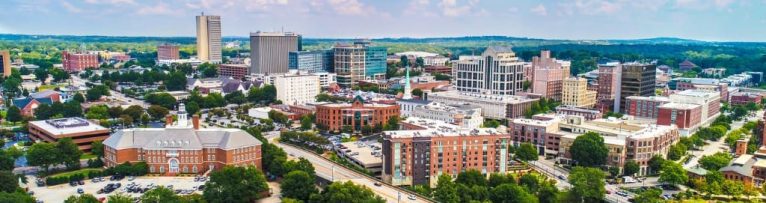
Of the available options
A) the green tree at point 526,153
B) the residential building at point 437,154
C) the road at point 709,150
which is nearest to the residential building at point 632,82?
the road at point 709,150

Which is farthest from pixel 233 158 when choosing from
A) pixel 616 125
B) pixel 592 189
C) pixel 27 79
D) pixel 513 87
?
pixel 27 79

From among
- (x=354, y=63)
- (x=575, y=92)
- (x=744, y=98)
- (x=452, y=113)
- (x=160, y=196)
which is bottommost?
(x=160, y=196)

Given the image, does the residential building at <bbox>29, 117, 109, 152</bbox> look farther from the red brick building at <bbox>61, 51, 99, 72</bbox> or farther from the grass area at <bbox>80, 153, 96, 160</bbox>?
the red brick building at <bbox>61, 51, 99, 72</bbox>

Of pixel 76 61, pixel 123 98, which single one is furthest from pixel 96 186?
pixel 76 61

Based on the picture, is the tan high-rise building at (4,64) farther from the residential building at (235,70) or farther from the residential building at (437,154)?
the residential building at (437,154)

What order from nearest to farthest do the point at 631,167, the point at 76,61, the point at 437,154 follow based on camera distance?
the point at 437,154 < the point at 631,167 < the point at 76,61

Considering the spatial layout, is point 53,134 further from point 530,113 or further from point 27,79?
point 27,79

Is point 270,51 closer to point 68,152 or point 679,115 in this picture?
point 68,152
